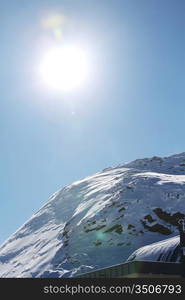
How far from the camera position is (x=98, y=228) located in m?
123

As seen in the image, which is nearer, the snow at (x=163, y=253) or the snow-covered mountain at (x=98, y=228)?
the snow at (x=163, y=253)

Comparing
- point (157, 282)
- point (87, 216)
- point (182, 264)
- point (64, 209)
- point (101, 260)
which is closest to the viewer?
point (157, 282)

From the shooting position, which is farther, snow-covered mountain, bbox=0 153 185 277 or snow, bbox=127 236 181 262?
snow-covered mountain, bbox=0 153 185 277

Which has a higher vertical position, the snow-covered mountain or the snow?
the snow-covered mountain

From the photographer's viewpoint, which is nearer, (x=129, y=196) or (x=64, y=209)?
(x=129, y=196)

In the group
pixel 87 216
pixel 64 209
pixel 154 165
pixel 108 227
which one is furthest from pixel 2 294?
pixel 154 165

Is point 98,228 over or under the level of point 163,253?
over

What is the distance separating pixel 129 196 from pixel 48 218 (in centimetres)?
4286

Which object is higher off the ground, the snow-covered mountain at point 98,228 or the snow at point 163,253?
the snow-covered mountain at point 98,228

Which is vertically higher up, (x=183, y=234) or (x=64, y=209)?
(x=64, y=209)

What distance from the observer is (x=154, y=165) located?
191 meters

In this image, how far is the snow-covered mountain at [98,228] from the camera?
111500mm

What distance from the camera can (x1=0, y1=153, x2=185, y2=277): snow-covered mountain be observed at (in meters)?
112

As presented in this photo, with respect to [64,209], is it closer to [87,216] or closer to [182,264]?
[87,216]
